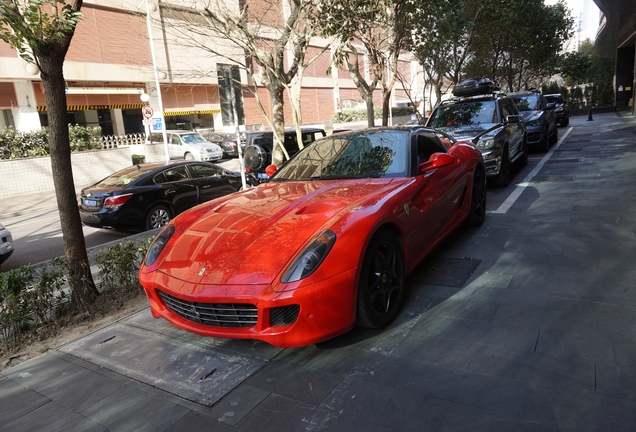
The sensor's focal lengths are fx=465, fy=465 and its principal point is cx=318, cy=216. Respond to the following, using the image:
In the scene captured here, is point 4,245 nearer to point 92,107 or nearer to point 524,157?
point 524,157

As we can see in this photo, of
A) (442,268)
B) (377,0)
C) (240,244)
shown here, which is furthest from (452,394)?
(377,0)

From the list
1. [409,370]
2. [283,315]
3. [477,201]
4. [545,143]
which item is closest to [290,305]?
[283,315]

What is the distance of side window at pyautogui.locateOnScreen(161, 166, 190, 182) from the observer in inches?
358

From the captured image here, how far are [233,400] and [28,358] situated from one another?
79.3 inches

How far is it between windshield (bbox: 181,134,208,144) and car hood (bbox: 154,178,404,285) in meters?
20.6

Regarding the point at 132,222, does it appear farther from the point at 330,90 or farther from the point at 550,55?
the point at 330,90

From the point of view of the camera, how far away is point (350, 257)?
3121 millimetres

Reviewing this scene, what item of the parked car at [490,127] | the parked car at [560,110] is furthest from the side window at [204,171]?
the parked car at [560,110]

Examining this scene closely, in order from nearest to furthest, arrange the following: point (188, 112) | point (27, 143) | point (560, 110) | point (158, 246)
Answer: point (158, 246) < point (27, 143) < point (560, 110) < point (188, 112)

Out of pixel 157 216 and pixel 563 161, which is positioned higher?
pixel 563 161

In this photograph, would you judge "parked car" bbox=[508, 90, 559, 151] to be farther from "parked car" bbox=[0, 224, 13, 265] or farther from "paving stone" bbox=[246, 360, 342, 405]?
"parked car" bbox=[0, 224, 13, 265]

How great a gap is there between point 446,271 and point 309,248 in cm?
206

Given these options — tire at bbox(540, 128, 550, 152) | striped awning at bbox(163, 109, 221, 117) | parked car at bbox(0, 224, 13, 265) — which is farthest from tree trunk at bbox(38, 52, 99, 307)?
striped awning at bbox(163, 109, 221, 117)

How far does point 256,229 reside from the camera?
347 cm
